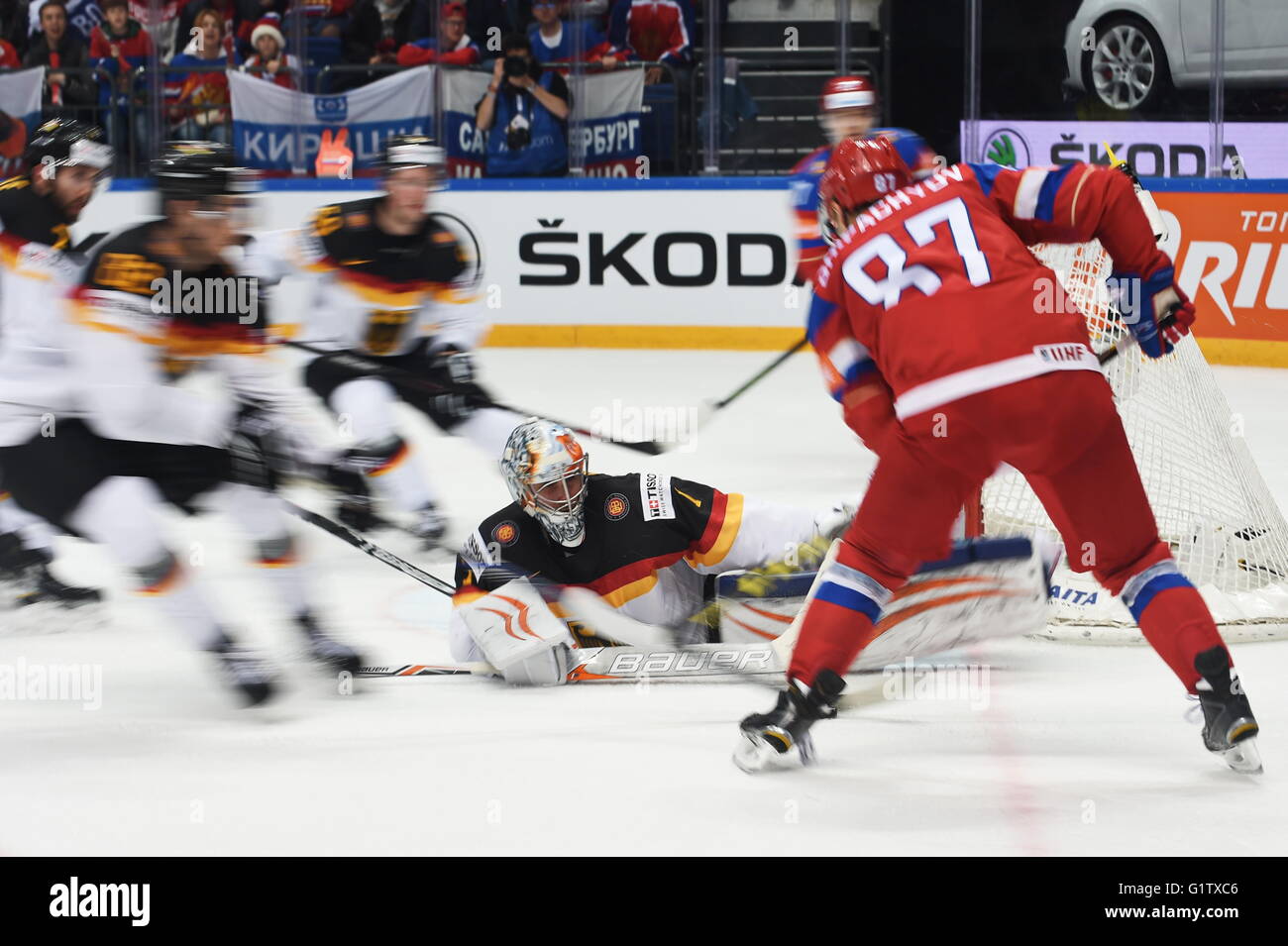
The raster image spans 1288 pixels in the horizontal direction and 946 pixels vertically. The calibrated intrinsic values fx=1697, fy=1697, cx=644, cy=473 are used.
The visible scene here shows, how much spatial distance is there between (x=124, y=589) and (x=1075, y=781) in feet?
8.52

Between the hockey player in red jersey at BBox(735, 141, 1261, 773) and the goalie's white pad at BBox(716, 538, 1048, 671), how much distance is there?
1.59ft

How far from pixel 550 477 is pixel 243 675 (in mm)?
735

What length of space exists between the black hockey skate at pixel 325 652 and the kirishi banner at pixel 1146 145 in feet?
18.7

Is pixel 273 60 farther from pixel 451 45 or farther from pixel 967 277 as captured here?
pixel 967 277

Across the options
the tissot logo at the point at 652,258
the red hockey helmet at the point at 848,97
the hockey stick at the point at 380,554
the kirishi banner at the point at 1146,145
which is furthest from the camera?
the tissot logo at the point at 652,258

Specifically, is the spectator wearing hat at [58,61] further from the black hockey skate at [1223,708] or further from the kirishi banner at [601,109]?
the black hockey skate at [1223,708]

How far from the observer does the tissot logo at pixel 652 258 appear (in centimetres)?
886

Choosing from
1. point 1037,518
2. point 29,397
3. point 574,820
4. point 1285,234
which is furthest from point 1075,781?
point 1285,234

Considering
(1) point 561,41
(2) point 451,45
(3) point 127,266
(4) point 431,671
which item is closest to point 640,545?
(4) point 431,671

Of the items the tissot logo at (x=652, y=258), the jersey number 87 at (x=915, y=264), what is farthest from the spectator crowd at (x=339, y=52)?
the jersey number 87 at (x=915, y=264)

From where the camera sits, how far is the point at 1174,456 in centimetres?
409

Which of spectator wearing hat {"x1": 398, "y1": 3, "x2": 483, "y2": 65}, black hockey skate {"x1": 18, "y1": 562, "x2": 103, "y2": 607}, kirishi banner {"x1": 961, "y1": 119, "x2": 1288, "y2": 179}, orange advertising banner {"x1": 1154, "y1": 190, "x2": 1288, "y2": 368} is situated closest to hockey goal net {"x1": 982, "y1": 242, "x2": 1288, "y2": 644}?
black hockey skate {"x1": 18, "y1": 562, "x2": 103, "y2": 607}

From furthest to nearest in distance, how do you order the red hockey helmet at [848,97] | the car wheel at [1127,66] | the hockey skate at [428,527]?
1. the car wheel at [1127,66]
2. the red hockey helmet at [848,97]
3. the hockey skate at [428,527]

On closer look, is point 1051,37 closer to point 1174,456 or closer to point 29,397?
point 1174,456
